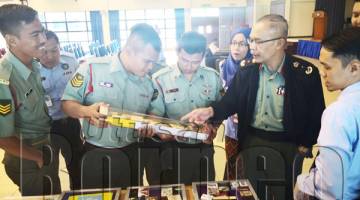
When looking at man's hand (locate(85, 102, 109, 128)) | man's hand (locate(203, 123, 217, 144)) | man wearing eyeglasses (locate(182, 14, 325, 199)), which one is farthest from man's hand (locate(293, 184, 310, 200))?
man's hand (locate(85, 102, 109, 128))

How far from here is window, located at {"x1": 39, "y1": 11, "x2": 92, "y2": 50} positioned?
1737 mm

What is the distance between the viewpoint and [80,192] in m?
1.71

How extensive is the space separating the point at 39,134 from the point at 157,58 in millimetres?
903

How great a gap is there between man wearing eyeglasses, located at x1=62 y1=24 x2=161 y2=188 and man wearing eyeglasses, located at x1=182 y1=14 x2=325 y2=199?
36 centimetres

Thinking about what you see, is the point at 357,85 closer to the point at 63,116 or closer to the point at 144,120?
the point at 144,120

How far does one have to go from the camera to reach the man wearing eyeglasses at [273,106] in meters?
1.70

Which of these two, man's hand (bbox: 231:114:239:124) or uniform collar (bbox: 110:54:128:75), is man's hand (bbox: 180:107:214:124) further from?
uniform collar (bbox: 110:54:128:75)

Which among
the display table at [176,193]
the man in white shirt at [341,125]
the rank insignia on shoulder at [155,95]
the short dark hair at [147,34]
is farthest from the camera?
the rank insignia on shoulder at [155,95]

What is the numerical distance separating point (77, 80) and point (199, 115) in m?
0.78

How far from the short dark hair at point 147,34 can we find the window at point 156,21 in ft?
0.07

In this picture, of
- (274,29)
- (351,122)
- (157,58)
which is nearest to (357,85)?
(351,122)

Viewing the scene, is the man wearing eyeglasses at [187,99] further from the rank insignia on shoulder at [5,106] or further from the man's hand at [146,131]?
the rank insignia on shoulder at [5,106]

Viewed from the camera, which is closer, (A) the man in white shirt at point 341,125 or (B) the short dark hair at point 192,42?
(A) the man in white shirt at point 341,125

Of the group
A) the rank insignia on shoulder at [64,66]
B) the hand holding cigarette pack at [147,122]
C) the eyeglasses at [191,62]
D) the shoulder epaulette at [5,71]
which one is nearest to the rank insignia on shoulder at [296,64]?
the eyeglasses at [191,62]
